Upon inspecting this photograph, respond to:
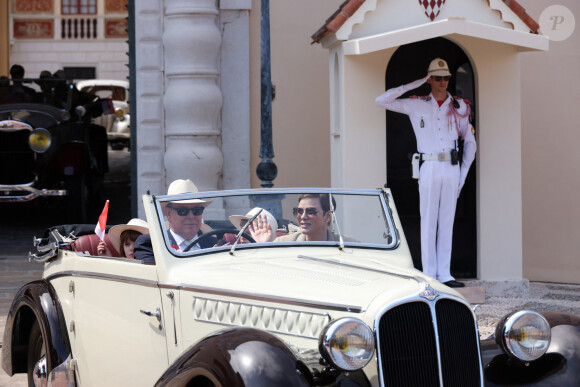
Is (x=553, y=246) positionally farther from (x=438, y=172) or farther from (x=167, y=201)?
(x=167, y=201)

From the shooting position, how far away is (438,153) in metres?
8.89

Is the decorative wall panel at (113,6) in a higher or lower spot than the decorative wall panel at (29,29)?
higher

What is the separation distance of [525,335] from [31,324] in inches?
122

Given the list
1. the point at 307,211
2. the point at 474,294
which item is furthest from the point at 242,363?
the point at 474,294

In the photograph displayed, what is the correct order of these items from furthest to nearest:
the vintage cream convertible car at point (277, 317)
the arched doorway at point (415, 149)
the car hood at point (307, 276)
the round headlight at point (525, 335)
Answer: the arched doorway at point (415, 149)
the round headlight at point (525, 335)
the car hood at point (307, 276)
the vintage cream convertible car at point (277, 317)

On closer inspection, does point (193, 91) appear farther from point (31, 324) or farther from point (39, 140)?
point (31, 324)

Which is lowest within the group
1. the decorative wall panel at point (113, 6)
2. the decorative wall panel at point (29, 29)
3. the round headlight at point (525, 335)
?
the round headlight at point (525, 335)

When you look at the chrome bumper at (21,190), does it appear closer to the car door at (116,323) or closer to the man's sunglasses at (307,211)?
the car door at (116,323)

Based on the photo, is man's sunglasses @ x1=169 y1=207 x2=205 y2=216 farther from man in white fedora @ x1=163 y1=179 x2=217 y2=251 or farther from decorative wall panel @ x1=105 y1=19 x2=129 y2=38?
decorative wall panel @ x1=105 y1=19 x2=129 y2=38

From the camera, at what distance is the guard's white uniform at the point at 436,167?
8852 mm

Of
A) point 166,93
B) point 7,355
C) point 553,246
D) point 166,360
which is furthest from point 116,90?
point 166,360

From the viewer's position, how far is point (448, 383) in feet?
13.7

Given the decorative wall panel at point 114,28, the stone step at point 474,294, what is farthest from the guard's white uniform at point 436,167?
the decorative wall panel at point 114,28

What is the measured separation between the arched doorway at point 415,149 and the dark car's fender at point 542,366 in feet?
16.2
